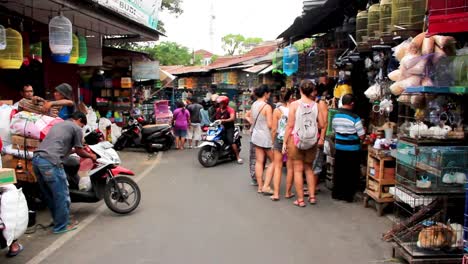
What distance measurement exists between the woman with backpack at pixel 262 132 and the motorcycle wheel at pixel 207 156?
10.6ft

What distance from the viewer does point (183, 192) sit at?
8555mm

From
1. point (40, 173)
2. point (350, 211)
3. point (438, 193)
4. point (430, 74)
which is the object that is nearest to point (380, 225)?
point (350, 211)

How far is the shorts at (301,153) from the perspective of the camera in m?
7.38

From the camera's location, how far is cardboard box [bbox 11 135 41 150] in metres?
6.48

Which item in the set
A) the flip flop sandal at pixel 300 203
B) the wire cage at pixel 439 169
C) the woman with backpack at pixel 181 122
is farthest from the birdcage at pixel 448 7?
the woman with backpack at pixel 181 122

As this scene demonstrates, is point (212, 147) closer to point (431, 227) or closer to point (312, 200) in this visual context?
point (312, 200)

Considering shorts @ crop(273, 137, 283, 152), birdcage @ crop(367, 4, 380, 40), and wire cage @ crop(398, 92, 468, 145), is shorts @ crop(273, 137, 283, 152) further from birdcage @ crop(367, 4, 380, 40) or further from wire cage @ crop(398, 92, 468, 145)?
wire cage @ crop(398, 92, 468, 145)

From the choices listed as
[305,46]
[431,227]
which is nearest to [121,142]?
[305,46]

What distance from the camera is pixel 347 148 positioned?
7445 mm

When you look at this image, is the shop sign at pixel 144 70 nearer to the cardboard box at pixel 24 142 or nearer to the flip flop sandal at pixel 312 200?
the cardboard box at pixel 24 142

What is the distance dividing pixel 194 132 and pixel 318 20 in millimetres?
6913

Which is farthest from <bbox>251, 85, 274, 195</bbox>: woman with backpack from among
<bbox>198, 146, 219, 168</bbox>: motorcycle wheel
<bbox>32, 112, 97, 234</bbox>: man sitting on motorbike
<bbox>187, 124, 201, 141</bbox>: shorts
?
<bbox>187, 124, 201, 141</bbox>: shorts

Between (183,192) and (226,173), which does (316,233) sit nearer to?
(183,192)

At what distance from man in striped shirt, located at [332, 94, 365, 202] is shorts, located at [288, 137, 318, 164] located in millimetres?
476
